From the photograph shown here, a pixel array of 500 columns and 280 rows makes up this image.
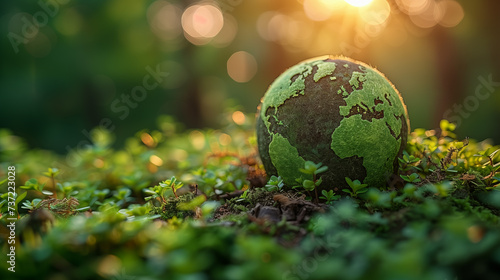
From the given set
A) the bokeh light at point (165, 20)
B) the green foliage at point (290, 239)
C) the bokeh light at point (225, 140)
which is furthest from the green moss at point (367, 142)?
the bokeh light at point (165, 20)

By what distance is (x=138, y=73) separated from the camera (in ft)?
47.2

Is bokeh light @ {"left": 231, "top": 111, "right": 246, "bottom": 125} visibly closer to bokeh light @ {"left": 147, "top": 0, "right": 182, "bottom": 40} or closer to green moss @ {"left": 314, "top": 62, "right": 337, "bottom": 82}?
green moss @ {"left": 314, "top": 62, "right": 337, "bottom": 82}

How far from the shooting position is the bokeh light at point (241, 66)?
52.6 ft

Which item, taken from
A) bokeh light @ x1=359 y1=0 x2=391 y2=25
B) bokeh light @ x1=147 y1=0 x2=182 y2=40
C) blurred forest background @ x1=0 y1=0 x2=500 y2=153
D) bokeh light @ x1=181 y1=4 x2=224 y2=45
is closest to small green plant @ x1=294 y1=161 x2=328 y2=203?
bokeh light @ x1=359 y1=0 x2=391 y2=25

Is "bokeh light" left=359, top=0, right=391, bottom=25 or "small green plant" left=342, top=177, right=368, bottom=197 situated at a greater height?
"bokeh light" left=359, top=0, right=391, bottom=25

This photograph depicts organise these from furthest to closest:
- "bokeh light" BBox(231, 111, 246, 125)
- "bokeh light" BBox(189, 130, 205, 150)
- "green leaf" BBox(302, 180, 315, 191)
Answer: "bokeh light" BBox(189, 130, 205, 150)
"bokeh light" BBox(231, 111, 246, 125)
"green leaf" BBox(302, 180, 315, 191)

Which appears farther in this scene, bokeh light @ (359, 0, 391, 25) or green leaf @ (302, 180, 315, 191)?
bokeh light @ (359, 0, 391, 25)

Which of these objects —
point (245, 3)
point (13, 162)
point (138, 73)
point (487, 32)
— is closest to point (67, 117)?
point (138, 73)

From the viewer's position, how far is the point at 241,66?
54.7ft

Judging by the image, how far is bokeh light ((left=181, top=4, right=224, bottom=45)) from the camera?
13281 millimetres

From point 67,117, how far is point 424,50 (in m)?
14.1

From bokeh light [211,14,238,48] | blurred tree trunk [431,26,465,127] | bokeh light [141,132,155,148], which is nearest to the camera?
bokeh light [141,132,155,148]

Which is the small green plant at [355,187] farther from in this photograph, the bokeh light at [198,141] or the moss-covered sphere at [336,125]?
the bokeh light at [198,141]

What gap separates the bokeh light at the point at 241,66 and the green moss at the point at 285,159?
1279cm
